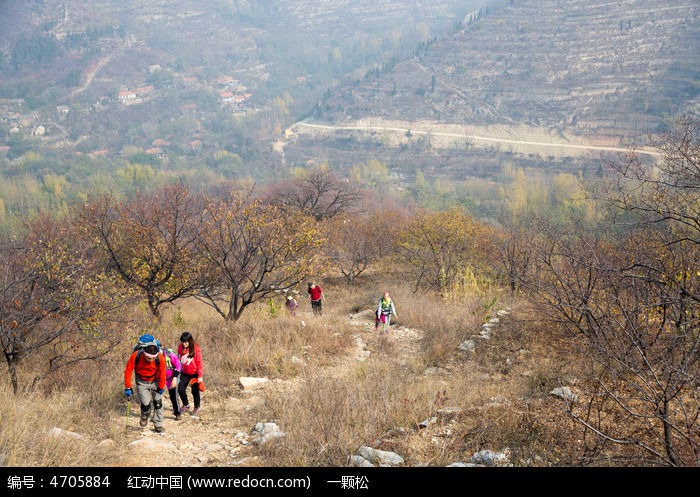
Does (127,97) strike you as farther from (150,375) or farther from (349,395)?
(349,395)

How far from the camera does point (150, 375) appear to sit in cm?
659

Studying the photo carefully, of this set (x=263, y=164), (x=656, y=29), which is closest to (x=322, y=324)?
(x=263, y=164)

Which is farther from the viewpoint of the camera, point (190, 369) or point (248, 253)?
point (248, 253)

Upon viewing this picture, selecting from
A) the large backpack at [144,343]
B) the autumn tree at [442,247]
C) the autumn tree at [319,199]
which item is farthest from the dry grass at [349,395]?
the autumn tree at [319,199]

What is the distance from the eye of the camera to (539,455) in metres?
5.62

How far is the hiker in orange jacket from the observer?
6.52 m

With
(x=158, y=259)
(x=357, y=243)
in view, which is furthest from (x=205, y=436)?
(x=357, y=243)

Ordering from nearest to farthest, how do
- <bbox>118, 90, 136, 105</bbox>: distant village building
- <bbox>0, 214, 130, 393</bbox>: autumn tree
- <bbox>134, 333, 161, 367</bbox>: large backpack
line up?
<bbox>134, 333, 161, 367</bbox>: large backpack
<bbox>0, 214, 130, 393</bbox>: autumn tree
<bbox>118, 90, 136, 105</bbox>: distant village building

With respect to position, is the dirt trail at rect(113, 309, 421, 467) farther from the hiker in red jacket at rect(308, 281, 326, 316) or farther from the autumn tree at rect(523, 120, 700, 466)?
the hiker in red jacket at rect(308, 281, 326, 316)

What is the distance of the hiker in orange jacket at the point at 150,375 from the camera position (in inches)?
257

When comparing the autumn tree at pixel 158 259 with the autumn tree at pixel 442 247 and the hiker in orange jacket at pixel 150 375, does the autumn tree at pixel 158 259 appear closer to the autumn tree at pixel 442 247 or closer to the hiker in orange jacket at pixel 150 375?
the hiker in orange jacket at pixel 150 375

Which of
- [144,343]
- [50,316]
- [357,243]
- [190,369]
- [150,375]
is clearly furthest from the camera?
[357,243]

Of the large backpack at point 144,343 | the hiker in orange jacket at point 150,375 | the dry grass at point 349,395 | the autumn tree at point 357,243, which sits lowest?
the autumn tree at point 357,243

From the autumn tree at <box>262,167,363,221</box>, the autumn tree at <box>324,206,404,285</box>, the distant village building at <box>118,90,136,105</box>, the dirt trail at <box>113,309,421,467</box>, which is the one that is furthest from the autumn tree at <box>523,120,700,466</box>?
the distant village building at <box>118,90,136,105</box>
